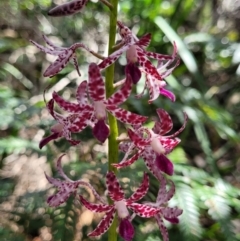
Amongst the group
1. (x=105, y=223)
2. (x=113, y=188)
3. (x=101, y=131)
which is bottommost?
(x=105, y=223)

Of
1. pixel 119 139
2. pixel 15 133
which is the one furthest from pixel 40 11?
pixel 119 139

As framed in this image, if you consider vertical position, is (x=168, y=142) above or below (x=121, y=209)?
above

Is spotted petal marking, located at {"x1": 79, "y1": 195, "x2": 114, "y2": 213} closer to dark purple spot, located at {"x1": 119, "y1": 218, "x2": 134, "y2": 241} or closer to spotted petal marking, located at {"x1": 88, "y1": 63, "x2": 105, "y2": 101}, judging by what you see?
dark purple spot, located at {"x1": 119, "y1": 218, "x2": 134, "y2": 241}

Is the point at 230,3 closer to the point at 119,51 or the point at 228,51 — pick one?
the point at 228,51

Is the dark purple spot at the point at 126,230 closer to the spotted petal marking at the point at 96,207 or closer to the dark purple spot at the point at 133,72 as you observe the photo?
the spotted petal marking at the point at 96,207

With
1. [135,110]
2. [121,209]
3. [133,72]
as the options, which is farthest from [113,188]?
[135,110]

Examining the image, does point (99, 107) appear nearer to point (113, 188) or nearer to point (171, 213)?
point (113, 188)

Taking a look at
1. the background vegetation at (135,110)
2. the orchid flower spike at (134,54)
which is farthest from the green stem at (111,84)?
the background vegetation at (135,110)

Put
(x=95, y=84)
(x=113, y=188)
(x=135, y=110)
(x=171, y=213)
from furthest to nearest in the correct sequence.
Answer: (x=135, y=110)
(x=171, y=213)
(x=113, y=188)
(x=95, y=84)
